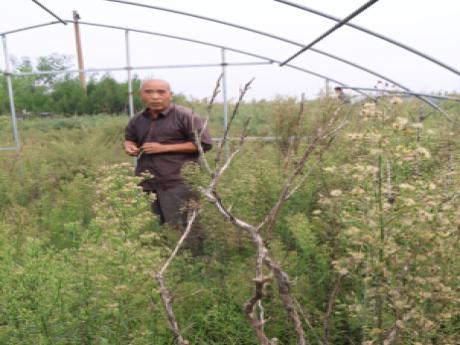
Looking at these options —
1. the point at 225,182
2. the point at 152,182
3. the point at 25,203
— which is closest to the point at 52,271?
the point at 225,182

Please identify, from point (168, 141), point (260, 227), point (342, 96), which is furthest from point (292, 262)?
point (342, 96)

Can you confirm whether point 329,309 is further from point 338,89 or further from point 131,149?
point 338,89

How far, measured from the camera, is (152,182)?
3.86 metres

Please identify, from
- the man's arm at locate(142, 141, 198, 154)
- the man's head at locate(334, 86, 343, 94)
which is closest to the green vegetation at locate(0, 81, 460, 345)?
the man's arm at locate(142, 141, 198, 154)

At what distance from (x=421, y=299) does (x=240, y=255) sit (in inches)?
61.9

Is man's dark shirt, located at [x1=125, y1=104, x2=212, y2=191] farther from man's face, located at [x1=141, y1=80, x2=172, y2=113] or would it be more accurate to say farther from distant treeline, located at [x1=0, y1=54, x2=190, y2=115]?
distant treeline, located at [x1=0, y1=54, x2=190, y2=115]

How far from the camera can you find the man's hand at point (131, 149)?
3.84m

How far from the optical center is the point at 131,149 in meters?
3.87

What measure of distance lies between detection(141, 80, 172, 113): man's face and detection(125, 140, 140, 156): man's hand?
0.34 m

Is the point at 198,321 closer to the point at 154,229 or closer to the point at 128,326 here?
the point at 128,326

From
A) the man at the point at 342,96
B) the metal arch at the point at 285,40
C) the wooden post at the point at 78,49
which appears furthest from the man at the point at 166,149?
the wooden post at the point at 78,49

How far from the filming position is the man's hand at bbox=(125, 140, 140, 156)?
3.84m

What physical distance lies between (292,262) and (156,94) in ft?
6.30

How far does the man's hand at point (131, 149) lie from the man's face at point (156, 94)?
0.34 metres
